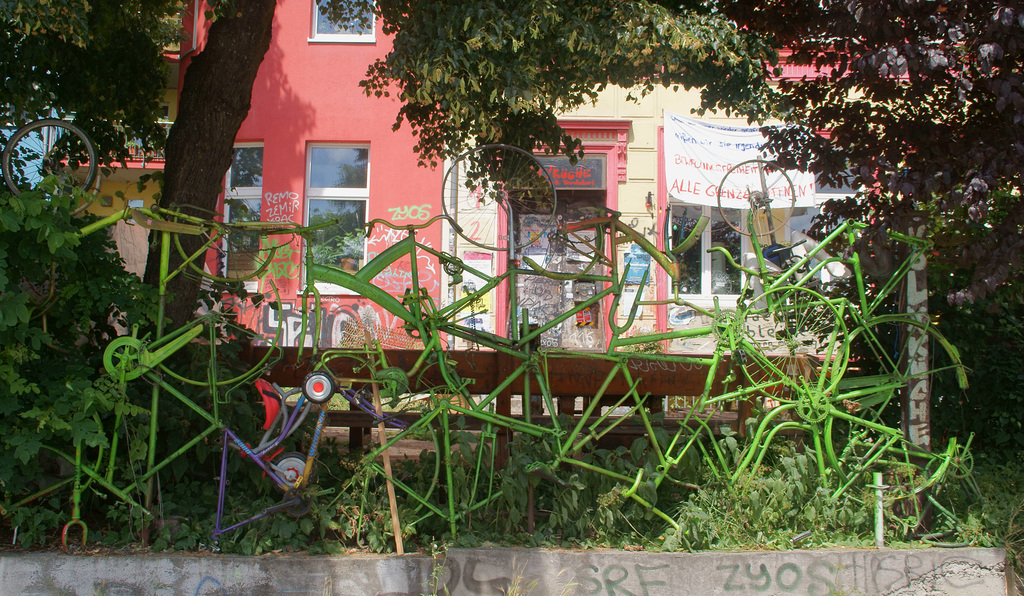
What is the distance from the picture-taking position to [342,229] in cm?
1141

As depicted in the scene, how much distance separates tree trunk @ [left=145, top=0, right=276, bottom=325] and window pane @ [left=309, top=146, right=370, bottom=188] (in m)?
6.47

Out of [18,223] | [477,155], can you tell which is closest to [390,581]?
[18,223]

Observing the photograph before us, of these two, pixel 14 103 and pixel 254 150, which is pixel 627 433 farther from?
pixel 254 150

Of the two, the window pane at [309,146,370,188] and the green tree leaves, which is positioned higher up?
the window pane at [309,146,370,188]

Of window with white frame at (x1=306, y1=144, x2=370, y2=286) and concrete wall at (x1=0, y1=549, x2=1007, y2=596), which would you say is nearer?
concrete wall at (x1=0, y1=549, x2=1007, y2=596)

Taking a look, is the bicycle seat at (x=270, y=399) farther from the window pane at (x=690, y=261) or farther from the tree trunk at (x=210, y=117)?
the window pane at (x=690, y=261)

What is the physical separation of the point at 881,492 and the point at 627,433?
5.28 ft

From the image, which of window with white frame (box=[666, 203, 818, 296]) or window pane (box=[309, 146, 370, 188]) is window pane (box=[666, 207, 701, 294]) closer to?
window with white frame (box=[666, 203, 818, 296])

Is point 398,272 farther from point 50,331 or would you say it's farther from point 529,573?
point 529,573

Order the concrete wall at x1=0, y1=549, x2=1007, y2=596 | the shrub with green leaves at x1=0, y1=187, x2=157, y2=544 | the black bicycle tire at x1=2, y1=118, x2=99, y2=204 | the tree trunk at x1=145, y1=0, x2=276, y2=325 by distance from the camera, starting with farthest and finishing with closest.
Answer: the tree trunk at x1=145, y1=0, x2=276, y2=325
the black bicycle tire at x1=2, y1=118, x2=99, y2=204
the concrete wall at x1=0, y1=549, x2=1007, y2=596
the shrub with green leaves at x1=0, y1=187, x2=157, y2=544

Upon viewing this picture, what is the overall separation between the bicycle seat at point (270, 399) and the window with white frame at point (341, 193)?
767cm

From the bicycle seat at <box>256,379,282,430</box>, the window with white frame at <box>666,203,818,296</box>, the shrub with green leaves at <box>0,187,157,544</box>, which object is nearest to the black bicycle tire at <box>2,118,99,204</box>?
the shrub with green leaves at <box>0,187,157,544</box>

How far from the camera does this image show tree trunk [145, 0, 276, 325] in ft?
15.7

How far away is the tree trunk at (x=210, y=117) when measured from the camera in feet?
15.7
